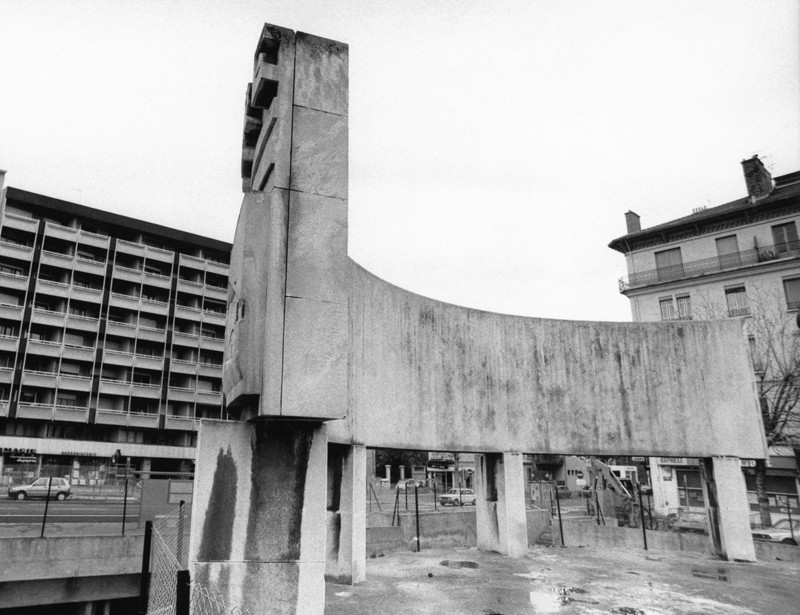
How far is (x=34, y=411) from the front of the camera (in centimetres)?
5372

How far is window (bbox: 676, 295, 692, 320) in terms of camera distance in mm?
45188

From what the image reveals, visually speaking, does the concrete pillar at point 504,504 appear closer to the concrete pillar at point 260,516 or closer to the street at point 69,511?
the street at point 69,511

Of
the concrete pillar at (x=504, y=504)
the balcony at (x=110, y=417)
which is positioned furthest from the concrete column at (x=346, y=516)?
the balcony at (x=110, y=417)

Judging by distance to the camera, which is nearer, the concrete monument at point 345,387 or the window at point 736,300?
the concrete monument at point 345,387

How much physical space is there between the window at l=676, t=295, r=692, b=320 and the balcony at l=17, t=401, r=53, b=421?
5377 cm

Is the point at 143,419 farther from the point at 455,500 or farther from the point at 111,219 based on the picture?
the point at 455,500

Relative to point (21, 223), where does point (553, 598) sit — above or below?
below

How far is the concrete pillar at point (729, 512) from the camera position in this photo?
654 inches

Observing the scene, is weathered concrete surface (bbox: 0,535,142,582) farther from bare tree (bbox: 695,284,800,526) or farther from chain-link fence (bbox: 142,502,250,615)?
bare tree (bbox: 695,284,800,526)

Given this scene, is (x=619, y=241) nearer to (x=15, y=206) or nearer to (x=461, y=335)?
(x=461, y=335)

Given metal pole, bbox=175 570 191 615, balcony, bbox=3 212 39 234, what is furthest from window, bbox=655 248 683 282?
balcony, bbox=3 212 39 234

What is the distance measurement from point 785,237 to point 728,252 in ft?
12.0

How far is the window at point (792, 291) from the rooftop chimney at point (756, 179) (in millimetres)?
6930

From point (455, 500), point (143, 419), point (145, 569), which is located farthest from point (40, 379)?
point (145, 569)
